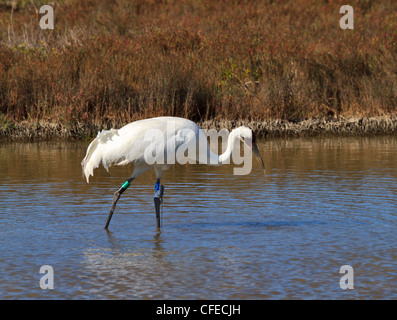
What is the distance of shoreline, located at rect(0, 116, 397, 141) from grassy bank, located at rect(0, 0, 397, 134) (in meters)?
0.09

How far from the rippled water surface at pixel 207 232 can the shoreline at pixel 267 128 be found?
2.71m

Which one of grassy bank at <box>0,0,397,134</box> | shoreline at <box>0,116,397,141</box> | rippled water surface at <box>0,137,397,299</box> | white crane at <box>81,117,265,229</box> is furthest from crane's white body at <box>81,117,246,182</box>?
grassy bank at <box>0,0,397,134</box>

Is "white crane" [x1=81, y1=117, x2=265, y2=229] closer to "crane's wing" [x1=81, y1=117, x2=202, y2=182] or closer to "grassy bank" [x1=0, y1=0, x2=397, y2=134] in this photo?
"crane's wing" [x1=81, y1=117, x2=202, y2=182]

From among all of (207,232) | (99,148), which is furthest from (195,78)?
(207,232)

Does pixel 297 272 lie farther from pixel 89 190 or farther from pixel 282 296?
pixel 89 190

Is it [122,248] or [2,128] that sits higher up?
[2,128]

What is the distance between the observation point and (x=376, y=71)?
16.3 metres

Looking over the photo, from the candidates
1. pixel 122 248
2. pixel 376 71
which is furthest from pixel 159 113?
pixel 122 248

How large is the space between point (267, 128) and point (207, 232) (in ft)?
25.6

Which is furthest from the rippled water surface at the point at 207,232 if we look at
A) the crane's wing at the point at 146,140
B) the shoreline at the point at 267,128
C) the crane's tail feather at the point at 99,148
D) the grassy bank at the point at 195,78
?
the grassy bank at the point at 195,78

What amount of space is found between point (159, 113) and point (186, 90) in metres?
0.89

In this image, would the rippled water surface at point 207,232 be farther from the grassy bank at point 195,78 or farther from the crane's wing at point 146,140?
the grassy bank at point 195,78

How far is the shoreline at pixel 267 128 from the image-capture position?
1478 cm
